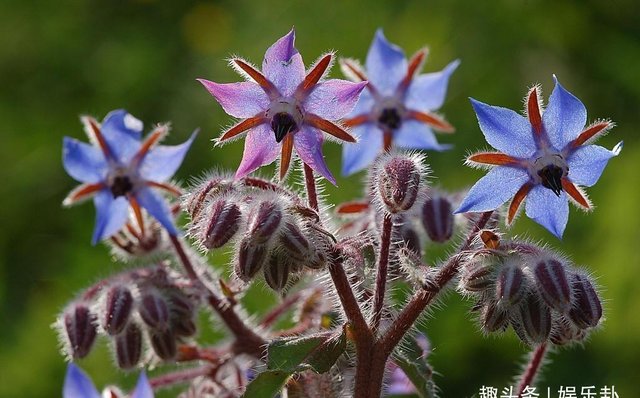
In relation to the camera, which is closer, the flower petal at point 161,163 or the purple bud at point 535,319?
the purple bud at point 535,319

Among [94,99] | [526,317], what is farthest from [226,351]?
[94,99]

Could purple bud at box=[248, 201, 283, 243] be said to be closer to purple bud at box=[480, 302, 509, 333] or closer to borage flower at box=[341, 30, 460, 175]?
purple bud at box=[480, 302, 509, 333]

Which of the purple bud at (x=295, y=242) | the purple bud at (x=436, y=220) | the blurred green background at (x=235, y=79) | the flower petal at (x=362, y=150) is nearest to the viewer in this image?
the purple bud at (x=295, y=242)

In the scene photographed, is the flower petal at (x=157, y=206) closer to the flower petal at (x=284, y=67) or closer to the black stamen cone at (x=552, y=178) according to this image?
the flower petal at (x=284, y=67)

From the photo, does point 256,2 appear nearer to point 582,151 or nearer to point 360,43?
point 360,43

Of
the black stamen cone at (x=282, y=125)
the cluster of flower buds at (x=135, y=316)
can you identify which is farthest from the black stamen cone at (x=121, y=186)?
the black stamen cone at (x=282, y=125)

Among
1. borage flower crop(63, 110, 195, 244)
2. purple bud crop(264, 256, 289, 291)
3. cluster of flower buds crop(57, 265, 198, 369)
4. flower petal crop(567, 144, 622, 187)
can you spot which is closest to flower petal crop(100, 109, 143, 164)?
borage flower crop(63, 110, 195, 244)

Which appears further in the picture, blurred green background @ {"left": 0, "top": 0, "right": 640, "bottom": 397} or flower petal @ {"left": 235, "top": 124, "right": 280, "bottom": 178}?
blurred green background @ {"left": 0, "top": 0, "right": 640, "bottom": 397}
